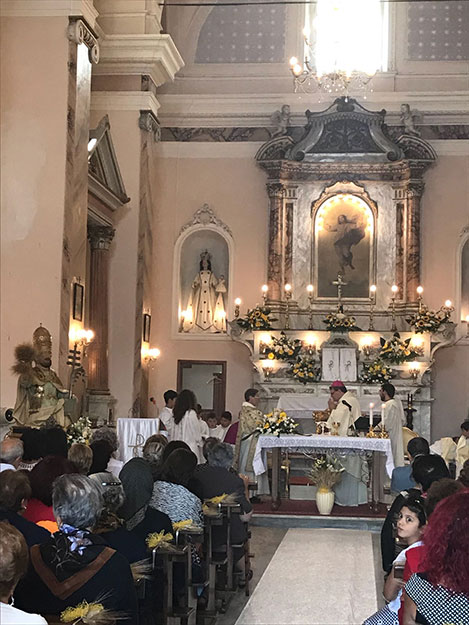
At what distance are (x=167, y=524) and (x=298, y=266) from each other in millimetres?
14433

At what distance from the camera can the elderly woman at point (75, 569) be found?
4.25 metres

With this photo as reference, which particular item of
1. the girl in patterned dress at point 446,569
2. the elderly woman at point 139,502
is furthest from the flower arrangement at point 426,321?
the girl in patterned dress at point 446,569

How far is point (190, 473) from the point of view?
719 centimetres

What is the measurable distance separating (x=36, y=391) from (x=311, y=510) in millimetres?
3903

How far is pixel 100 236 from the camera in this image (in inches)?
687

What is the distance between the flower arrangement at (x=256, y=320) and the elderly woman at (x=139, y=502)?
1281cm

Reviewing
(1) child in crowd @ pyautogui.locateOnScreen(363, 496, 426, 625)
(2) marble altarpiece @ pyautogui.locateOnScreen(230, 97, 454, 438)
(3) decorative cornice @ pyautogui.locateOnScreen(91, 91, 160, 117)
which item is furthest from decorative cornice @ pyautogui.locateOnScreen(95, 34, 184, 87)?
(1) child in crowd @ pyautogui.locateOnScreen(363, 496, 426, 625)

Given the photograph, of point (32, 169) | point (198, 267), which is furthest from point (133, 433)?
point (198, 267)

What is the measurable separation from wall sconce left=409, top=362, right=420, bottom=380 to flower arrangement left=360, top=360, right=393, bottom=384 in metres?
0.42

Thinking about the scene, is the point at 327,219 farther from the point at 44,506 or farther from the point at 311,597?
the point at 44,506

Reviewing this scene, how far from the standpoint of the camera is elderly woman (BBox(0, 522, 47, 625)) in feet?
11.0

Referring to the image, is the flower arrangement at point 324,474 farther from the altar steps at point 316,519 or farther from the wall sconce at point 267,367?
the wall sconce at point 267,367

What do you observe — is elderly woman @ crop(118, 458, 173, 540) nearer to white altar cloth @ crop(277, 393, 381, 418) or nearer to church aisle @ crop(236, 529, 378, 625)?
church aisle @ crop(236, 529, 378, 625)

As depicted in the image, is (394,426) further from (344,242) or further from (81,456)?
(81,456)
